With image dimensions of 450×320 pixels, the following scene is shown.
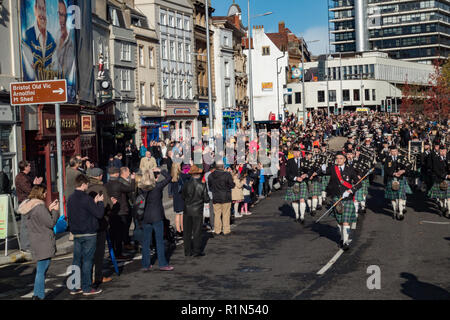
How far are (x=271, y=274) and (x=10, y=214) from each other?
21.7 feet

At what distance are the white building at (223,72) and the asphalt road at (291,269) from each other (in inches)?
1862

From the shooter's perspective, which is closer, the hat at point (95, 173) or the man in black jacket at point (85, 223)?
the man in black jacket at point (85, 223)

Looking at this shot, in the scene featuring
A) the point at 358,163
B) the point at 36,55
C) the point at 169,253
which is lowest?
the point at 169,253

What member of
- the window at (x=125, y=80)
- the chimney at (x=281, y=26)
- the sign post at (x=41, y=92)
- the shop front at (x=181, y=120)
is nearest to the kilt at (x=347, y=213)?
the sign post at (x=41, y=92)

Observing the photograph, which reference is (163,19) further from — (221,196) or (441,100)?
(221,196)

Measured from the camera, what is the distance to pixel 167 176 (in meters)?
12.0

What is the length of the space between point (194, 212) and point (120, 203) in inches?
59.5

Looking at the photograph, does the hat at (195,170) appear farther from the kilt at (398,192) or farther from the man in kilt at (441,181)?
the man in kilt at (441,181)

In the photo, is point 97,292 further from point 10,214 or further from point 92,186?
point 10,214

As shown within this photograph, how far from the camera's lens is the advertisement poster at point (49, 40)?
2269 cm

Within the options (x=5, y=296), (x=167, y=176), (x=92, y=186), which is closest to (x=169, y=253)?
(x=167, y=176)

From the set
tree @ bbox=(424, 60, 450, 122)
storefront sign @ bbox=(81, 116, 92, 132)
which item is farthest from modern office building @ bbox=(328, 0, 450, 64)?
storefront sign @ bbox=(81, 116, 92, 132)

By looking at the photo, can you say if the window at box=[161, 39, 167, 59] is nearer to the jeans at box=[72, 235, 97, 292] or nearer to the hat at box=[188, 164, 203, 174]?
the hat at box=[188, 164, 203, 174]

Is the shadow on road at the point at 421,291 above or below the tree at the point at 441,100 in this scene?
below
